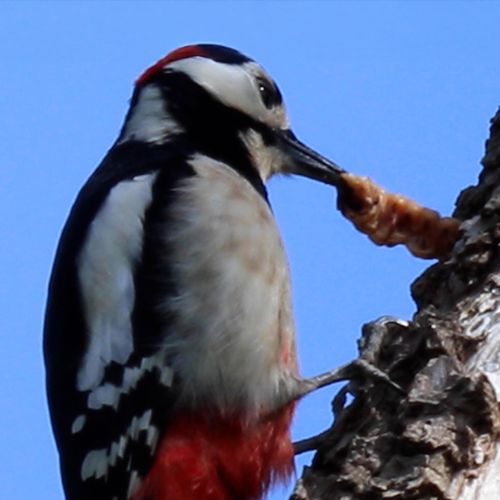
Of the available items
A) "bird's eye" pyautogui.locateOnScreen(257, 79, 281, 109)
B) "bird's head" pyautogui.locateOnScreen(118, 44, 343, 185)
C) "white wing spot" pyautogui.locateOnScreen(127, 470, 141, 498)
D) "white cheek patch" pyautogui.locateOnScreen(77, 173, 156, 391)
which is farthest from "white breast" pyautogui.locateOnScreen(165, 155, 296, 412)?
"bird's eye" pyautogui.locateOnScreen(257, 79, 281, 109)

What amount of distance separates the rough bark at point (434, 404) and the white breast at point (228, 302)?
0.96 ft

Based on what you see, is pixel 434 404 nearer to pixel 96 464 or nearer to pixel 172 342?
pixel 172 342

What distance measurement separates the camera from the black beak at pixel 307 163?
354 centimetres

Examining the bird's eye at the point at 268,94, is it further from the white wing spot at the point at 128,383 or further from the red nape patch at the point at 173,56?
the white wing spot at the point at 128,383

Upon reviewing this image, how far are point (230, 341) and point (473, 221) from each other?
707 mm

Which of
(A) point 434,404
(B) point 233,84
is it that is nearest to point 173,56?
(B) point 233,84

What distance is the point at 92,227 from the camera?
3018 mm

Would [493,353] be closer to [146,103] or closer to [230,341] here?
[230,341]

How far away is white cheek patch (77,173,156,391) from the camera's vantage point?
2.82 meters

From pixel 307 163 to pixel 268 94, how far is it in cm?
30

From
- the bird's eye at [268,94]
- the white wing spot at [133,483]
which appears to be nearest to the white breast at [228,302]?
the white wing spot at [133,483]

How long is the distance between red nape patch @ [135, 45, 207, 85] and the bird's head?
0.02 m

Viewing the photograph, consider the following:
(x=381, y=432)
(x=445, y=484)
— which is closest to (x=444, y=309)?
(x=381, y=432)

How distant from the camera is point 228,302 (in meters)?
2.84
